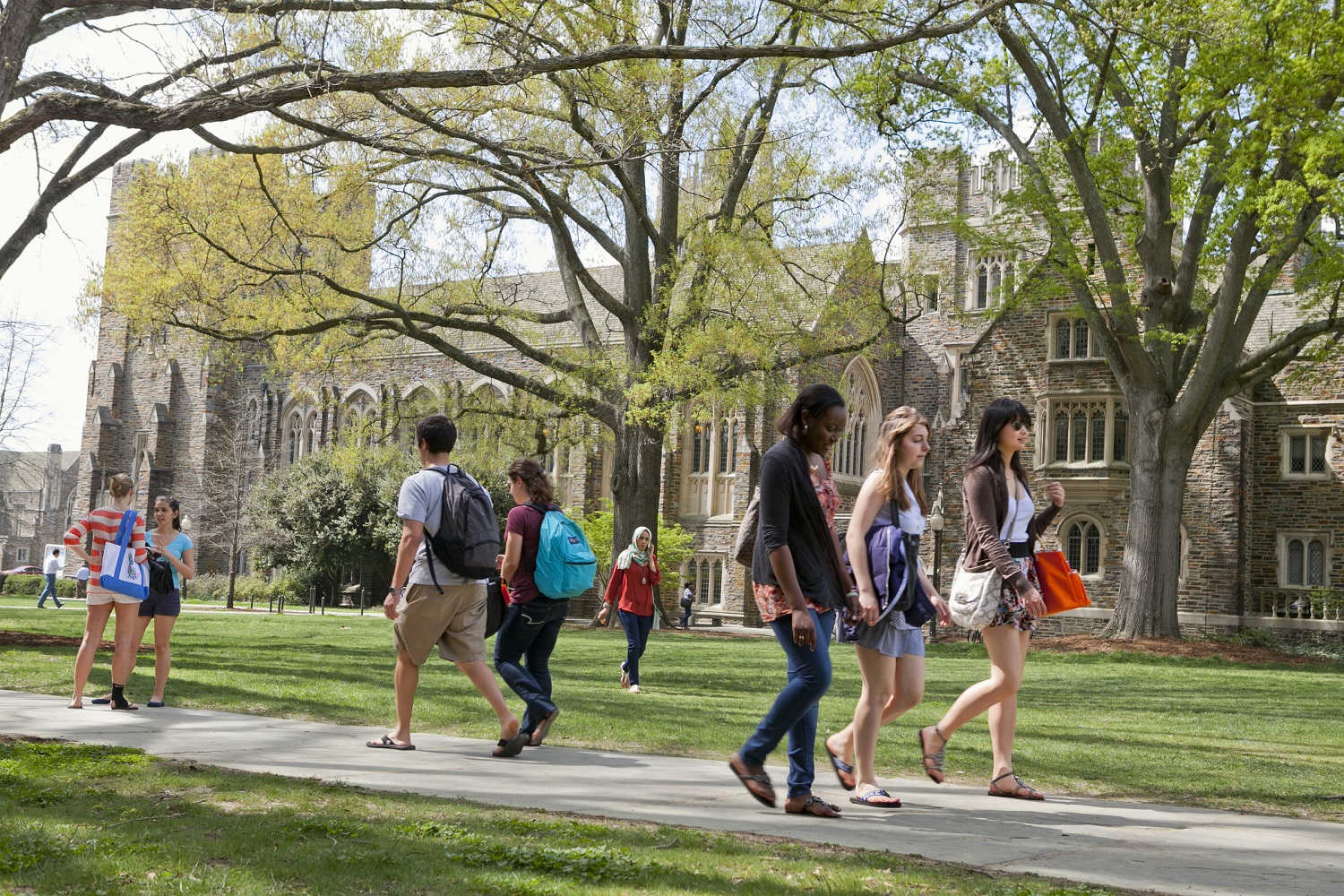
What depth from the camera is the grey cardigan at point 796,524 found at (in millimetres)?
5219

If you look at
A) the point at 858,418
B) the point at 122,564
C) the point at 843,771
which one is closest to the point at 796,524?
the point at 843,771

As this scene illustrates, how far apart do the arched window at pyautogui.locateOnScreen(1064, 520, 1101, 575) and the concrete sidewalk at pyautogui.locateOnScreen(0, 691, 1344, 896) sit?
26.7 m

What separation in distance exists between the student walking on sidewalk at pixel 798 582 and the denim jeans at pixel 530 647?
2.25 meters

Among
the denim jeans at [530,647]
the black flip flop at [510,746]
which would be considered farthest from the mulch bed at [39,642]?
the black flip flop at [510,746]

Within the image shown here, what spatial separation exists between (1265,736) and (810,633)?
6283 mm

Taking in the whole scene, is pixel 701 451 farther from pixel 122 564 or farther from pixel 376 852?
pixel 376 852

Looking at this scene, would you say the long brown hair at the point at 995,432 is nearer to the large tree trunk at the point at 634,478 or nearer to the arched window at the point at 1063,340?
the large tree trunk at the point at 634,478

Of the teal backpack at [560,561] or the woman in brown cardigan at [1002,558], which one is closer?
the woman in brown cardigan at [1002,558]

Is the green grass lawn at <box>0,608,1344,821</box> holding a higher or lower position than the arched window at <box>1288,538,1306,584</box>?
lower

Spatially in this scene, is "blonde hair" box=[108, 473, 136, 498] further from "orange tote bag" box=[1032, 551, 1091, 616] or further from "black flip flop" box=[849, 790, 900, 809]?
"orange tote bag" box=[1032, 551, 1091, 616]

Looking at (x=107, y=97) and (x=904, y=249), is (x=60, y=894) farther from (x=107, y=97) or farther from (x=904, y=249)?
(x=904, y=249)

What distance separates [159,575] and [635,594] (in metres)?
4.18

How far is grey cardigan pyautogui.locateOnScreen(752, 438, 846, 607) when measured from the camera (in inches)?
205

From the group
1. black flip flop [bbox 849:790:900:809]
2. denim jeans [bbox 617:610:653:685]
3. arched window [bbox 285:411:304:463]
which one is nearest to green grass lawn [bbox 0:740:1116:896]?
black flip flop [bbox 849:790:900:809]
